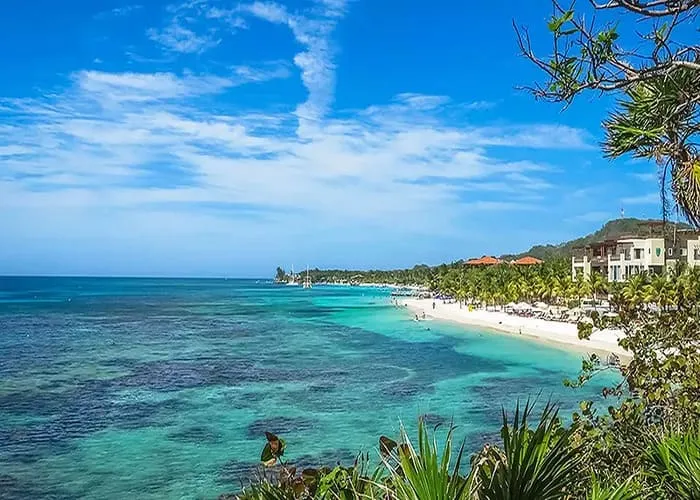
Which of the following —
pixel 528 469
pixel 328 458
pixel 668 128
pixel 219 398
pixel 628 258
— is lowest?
pixel 219 398

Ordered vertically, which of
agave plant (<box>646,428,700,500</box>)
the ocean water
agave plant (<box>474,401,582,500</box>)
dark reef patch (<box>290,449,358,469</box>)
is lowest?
the ocean water

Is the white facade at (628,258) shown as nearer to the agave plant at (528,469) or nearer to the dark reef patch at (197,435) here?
the dark reef patch at (197,435)

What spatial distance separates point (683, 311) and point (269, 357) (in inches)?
1267

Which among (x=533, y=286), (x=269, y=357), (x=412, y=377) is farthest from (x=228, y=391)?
(x=533, y=286)

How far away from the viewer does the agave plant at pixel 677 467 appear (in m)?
3.19

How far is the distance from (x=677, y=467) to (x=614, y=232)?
128 meters

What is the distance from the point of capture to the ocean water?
1474 centimetres

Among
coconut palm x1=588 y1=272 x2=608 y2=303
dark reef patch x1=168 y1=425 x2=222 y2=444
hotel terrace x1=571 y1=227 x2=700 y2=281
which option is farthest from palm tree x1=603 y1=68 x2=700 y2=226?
coconut palm x1=588 y1=272 x2=608 y2=303

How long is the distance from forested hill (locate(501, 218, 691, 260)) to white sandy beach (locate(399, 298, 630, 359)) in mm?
6693

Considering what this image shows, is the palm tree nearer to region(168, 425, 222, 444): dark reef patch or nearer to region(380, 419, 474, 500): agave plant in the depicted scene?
region(380, 419, 474, 500): agave plant

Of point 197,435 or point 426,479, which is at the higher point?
point 426,479

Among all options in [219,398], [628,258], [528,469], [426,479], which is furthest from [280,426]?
[628,258]

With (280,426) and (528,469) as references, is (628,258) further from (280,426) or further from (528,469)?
(528,469)

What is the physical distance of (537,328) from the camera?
47344 mm
